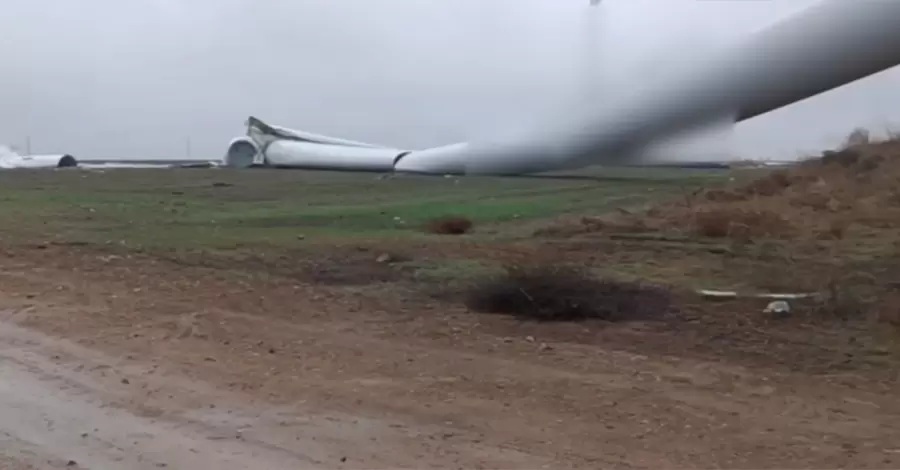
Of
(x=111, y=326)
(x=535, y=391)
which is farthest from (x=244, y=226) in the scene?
(x=535, y=391)

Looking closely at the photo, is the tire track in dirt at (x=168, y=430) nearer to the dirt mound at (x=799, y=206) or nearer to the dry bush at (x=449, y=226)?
the dry bush at (x=449, y=226)

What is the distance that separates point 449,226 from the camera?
60.2 ft

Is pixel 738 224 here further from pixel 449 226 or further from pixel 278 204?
pixel 278 204

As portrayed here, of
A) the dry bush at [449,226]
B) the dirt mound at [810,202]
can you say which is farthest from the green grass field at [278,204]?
the dirt mound at [810,202]

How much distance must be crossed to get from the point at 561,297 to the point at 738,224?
7226mm

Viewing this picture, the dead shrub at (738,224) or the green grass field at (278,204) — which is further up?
the green grass field at (278,204)

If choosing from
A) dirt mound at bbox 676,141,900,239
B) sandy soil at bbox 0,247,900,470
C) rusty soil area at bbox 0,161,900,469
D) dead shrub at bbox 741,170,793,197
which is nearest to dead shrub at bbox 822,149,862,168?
dirt mound at bbox 676,141,900,239

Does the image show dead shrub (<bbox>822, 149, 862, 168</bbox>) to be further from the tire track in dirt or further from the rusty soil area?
the tire track in dirt

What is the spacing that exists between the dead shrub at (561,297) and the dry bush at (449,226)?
6079 millimetres

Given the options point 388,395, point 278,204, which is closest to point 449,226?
point 278,204

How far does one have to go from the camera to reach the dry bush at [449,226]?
1820 cm

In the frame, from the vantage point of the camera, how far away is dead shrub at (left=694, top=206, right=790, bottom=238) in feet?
54.7

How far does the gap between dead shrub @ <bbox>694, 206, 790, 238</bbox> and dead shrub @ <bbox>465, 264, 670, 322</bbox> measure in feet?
17.2

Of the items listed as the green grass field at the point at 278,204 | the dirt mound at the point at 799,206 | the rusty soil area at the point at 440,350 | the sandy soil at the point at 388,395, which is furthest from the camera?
the green grass field at the point at 278,204
